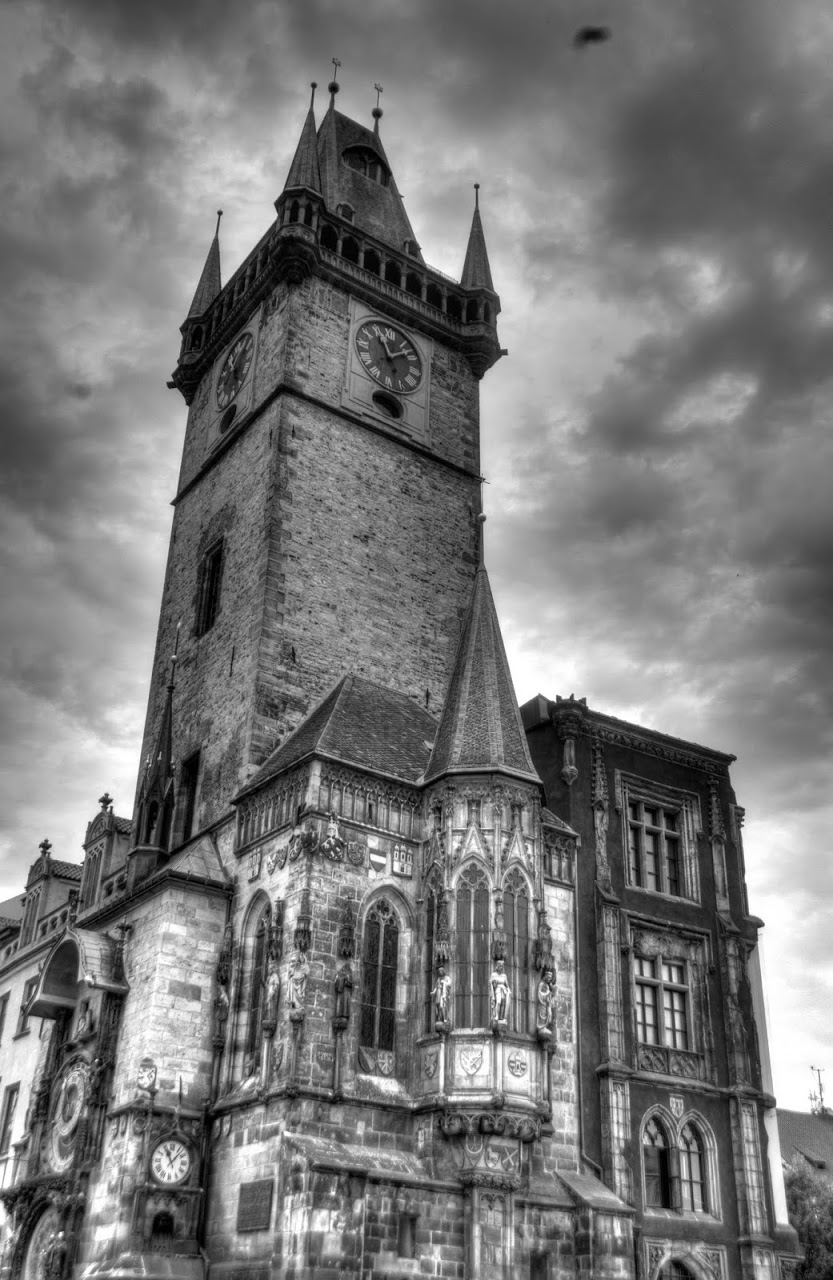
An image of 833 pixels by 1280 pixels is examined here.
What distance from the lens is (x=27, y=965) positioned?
37.9 meters

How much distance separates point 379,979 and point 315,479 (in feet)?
47.0

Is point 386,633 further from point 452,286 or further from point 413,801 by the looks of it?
point 452,286

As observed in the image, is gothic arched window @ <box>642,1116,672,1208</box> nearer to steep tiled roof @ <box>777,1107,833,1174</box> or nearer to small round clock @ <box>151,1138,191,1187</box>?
small round clock @ <box>151,1138,191,1187</box>

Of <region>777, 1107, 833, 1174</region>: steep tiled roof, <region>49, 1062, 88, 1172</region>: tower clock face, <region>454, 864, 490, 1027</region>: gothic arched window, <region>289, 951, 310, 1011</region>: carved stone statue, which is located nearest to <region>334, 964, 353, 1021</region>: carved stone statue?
<region>289, 951, 310, 1011</region>: carved stone statue

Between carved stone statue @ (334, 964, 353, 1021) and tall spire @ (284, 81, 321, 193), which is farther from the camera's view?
tall spire @ (284, 81, 321, 193)

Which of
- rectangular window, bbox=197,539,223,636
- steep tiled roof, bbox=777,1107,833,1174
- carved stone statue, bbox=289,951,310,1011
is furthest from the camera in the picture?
steep tiled roof, bbox=777,1107,833,1174

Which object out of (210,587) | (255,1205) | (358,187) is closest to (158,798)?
(210,587)

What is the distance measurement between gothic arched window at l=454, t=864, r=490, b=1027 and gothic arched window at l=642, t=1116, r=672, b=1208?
548 centimetres

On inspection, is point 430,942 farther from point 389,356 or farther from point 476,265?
point 476,265

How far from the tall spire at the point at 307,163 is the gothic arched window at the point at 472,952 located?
22.5 m

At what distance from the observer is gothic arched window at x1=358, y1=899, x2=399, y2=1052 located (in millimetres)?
23859

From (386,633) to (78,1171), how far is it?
14.8 m

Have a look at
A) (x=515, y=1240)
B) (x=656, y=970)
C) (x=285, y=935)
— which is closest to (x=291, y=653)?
(x=285, y=935)

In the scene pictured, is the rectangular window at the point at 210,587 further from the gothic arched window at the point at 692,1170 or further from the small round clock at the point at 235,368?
the gothic arched window at the point at 692,1170
